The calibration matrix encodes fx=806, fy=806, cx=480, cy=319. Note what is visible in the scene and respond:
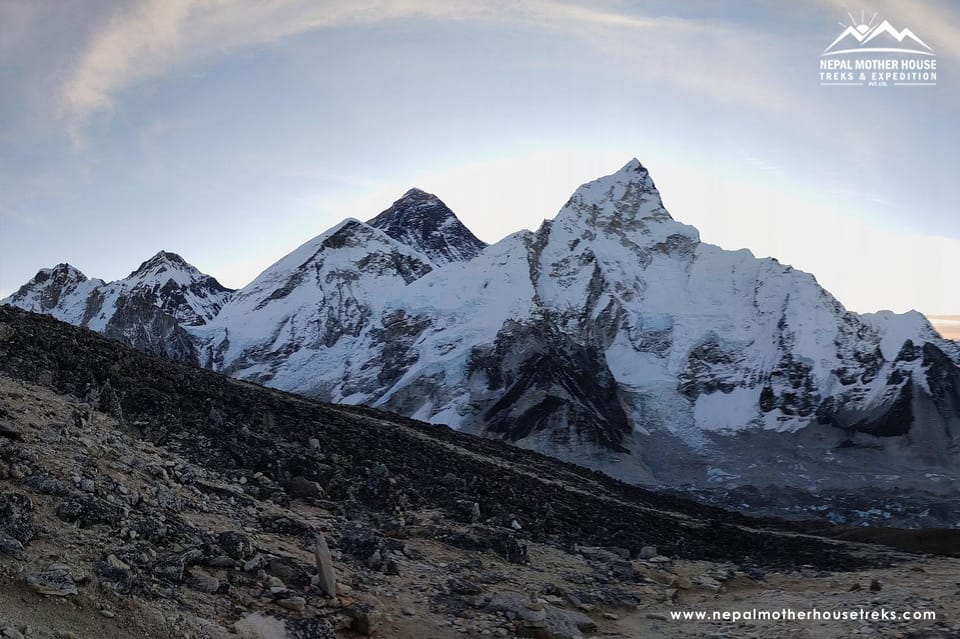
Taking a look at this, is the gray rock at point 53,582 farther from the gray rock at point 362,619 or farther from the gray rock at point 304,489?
the gray rock at point 304,489

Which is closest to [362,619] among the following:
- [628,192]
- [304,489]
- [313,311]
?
[304,489]

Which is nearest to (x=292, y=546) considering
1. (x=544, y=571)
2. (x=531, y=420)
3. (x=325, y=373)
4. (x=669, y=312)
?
(x=544, y=571)

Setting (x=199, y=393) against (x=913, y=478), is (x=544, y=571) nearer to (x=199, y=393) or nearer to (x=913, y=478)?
(x=199, y=393)

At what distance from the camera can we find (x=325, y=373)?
481ft

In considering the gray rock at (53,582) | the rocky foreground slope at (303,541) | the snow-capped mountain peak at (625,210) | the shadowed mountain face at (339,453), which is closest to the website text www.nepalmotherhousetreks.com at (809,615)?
the rocky foreground slope at (303,541)

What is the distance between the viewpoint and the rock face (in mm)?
120625

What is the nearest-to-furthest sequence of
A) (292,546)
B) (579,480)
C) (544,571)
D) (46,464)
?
(46,464) < (292,546) < (544,571) < (579,480)

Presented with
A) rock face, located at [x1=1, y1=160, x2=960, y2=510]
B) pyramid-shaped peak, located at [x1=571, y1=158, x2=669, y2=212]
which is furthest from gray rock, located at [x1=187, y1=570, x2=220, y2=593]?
pyramid-shaped peak, located at [x1=571, y1=158, x2=669, y2=212]

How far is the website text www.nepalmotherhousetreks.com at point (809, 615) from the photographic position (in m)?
15.4

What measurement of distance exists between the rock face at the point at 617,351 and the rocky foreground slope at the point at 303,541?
86.5 metres

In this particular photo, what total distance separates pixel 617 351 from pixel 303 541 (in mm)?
142399

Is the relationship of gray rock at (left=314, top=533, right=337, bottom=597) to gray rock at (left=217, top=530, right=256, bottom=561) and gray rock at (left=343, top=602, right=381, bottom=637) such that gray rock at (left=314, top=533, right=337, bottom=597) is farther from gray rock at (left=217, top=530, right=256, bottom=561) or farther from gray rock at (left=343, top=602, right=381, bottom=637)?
gray rock at (left=217, top=530, right=256, bottom=561)

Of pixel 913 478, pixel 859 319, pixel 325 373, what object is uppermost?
pixel 859 319

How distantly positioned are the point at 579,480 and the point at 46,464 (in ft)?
88.7
